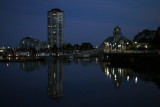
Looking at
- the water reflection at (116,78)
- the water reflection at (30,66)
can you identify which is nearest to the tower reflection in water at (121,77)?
the water reflection at (116,78)

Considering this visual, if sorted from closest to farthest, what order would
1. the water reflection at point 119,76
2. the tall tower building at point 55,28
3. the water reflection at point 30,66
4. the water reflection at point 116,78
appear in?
the water reflection at point 116,78 < the water reflection at point 119,76 < the water reflection at point 30,66 < the tall tower building at point 55,28

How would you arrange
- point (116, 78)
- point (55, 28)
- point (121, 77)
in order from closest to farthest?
point (116, 78)
point (121, 77)
point (55, 28)

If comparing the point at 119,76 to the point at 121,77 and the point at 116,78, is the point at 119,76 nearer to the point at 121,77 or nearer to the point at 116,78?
the point at 121,77

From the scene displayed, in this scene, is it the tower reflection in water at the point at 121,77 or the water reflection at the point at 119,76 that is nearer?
the tower reflection in water at the point at 121,77

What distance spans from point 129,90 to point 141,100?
12.6 feet

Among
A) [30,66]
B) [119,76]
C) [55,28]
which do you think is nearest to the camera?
[119,76]

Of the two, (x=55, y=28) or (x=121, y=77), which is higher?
(x=55, y=28)

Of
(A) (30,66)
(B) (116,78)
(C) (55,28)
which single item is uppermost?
(C) (55,28)

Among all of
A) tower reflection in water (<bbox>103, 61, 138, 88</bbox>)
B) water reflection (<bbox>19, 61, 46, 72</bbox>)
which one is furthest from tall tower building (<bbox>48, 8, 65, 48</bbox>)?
tower reflection in water (<bbox>103, 61, 138, 88</bbox>)

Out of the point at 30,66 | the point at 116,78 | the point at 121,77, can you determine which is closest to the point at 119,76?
the point at 121,77

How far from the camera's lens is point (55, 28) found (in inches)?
6796

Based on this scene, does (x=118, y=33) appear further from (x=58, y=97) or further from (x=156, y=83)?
(x=58, y=97)

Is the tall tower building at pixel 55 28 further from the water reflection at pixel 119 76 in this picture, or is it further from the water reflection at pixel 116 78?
the water reflection at pixel 119 76

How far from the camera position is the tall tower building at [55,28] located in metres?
171
